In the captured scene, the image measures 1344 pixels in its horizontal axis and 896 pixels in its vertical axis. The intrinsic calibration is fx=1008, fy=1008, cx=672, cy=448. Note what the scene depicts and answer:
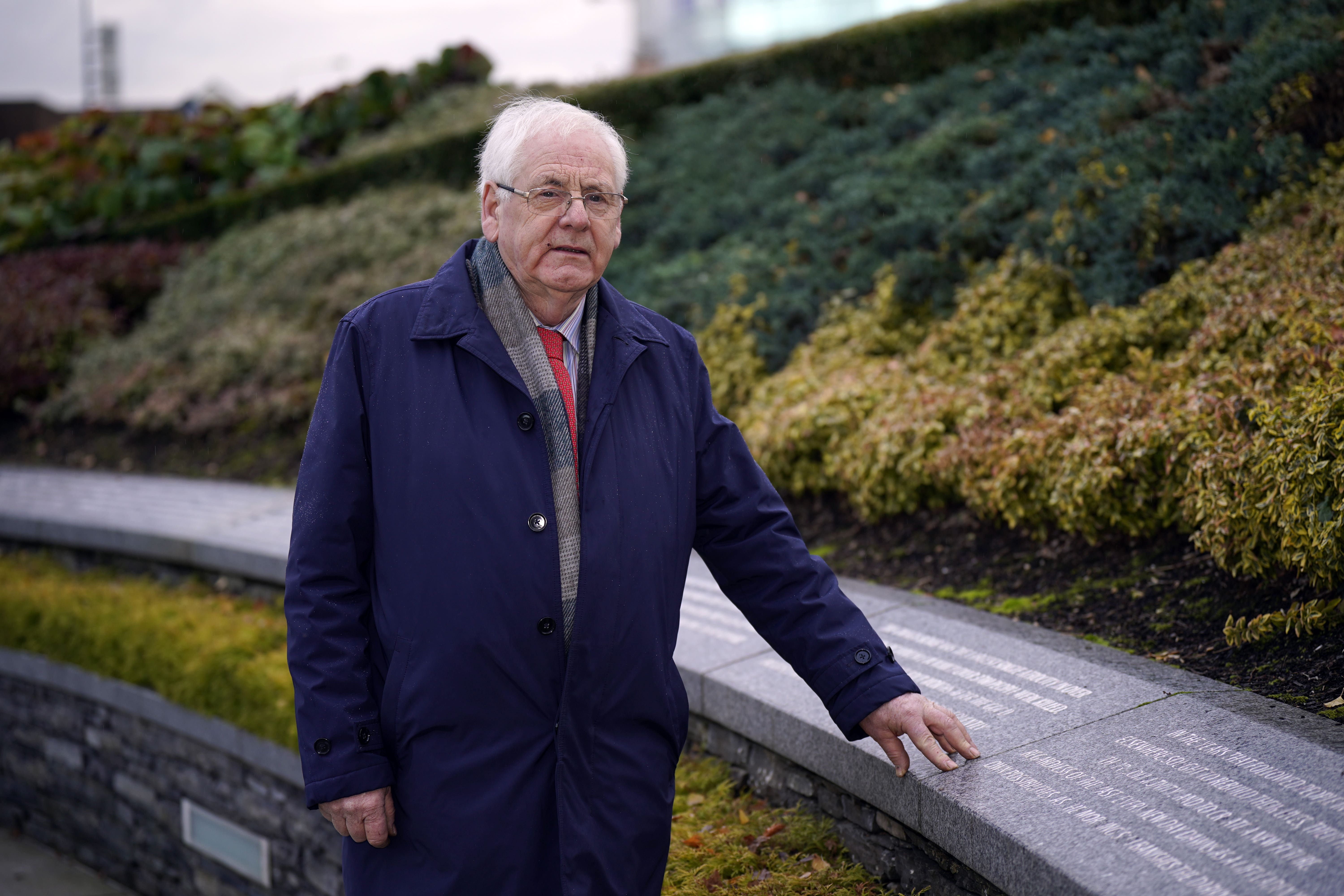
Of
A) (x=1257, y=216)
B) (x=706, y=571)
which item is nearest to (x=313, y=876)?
(x=706, y=571)

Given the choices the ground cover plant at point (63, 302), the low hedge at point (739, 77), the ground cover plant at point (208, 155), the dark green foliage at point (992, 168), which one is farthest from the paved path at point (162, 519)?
the ground cover plant at point (208, 155)

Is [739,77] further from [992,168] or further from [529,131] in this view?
[529,131]

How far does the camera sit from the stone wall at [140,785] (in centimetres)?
475

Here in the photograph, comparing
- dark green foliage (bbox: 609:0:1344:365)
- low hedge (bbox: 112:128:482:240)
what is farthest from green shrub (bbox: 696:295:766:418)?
low hedge (bbox: 112:128:482:240)

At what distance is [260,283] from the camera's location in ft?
37.5

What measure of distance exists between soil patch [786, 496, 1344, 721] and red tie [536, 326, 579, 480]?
6.79 ft

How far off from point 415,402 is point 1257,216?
4564 mm

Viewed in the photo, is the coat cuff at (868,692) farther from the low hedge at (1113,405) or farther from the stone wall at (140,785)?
the stone wall at (140,785)

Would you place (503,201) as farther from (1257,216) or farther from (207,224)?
(207,224)

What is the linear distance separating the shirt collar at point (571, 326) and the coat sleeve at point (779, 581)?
0.32 metres

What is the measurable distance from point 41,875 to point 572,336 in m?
5.97

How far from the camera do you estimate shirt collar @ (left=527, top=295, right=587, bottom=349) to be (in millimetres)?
2291

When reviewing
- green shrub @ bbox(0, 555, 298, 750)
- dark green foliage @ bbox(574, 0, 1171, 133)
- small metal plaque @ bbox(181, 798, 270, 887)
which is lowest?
small metal plaque @ bbox(181, 798, 270, 887)

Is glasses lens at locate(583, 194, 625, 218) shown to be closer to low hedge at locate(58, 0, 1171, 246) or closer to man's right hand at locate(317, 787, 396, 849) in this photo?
man's right hand at locate(317, 787, 396, 849)
